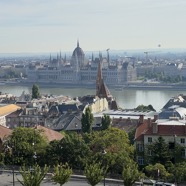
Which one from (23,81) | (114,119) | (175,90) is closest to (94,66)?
(23,81)

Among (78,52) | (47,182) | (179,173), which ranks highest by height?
(78,52)

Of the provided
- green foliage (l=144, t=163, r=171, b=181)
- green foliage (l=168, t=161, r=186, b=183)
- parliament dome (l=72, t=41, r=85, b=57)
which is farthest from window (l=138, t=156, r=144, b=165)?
parliament dome (l=72, t=41, r=85, b=57)

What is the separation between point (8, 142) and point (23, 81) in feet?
292

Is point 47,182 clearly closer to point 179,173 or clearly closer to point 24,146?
point 24,146

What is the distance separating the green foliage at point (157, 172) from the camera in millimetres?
18153

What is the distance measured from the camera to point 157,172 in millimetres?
17906

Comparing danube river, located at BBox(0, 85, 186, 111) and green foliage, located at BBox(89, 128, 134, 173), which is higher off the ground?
green foliage, located at BBox(89, 128, 134, 173)

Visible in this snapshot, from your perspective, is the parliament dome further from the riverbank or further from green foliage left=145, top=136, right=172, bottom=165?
green foliage left=145, top=136, right=172, bottom=165

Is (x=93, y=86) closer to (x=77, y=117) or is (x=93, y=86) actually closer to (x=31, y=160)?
(x=77, y=117)

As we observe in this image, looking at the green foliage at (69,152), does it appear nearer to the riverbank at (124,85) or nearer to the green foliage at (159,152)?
the green foliage at (159,152)

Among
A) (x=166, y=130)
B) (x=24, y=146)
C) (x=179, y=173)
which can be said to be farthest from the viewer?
(x=24, y=146)

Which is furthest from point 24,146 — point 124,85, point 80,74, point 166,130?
point 80,74

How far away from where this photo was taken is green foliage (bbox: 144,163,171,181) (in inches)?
715

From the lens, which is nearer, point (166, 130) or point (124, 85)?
point (166, 130)
